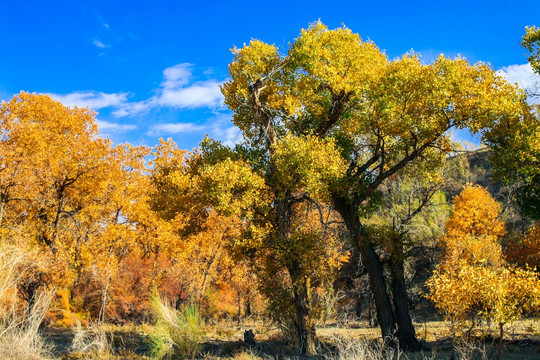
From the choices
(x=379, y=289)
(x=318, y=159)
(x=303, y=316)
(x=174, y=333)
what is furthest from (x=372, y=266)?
(x=174, y=333)

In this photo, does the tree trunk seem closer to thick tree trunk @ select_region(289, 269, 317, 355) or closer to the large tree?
the large tree

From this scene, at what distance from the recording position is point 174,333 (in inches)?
483

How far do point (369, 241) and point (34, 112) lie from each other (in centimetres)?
2045

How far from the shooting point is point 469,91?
12.3 m

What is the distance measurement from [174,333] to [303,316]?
443 centimetres

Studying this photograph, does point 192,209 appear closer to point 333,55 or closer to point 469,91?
point 333,55

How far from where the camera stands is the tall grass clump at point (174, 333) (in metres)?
11.8

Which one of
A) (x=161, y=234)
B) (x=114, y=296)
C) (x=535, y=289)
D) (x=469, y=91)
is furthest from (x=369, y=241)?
(x=114, y=296)

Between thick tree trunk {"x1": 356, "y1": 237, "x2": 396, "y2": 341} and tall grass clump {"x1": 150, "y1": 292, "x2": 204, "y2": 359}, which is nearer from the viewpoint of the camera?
tall grass clump {"x1": 150, "y1": 292, "x2": 204, "y2": 359}

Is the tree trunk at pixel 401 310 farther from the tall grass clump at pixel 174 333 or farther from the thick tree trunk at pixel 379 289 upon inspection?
the tall grass clump at pixel 174 333

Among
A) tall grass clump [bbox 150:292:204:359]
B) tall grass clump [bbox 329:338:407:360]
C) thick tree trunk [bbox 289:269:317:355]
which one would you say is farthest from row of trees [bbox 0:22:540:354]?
tall grass clump [bbox 150:292:204:359]

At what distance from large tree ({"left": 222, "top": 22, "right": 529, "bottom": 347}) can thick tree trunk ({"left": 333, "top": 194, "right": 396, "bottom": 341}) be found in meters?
0.03

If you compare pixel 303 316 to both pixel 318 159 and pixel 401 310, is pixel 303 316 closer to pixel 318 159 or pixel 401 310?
pixel 401 310

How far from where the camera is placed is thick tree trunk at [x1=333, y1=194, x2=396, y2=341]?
545 inches
